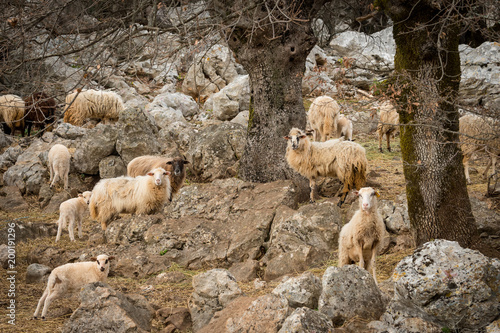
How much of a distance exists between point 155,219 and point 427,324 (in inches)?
236

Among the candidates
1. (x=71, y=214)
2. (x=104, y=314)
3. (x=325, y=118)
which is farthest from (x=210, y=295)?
(x=325, y=118)

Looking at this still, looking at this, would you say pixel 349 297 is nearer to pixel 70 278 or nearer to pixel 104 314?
pixel 104 314

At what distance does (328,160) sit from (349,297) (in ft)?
16.1

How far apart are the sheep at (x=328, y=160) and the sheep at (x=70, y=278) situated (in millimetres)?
4151

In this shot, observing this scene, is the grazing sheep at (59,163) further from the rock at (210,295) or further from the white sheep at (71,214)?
the rock at (210,295)

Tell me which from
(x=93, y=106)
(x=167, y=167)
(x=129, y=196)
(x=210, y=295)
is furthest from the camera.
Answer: (x=93, y=106)

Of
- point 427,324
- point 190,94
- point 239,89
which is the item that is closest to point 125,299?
point 427,324

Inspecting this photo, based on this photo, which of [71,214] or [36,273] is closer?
[36,273]

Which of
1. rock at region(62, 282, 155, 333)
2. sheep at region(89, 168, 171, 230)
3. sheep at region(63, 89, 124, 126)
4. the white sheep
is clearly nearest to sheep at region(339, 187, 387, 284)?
rock at region(62, 282, 155, 333)

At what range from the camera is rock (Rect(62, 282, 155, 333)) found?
501cm

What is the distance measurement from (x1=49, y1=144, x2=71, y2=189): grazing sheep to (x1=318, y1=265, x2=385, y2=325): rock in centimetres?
992

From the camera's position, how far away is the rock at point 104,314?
16.4 feet

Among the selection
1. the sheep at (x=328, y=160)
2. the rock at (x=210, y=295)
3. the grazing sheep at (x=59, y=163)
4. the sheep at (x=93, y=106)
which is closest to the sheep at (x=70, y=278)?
the rock at (x=210, y=295)

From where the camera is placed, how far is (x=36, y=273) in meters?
7.74
